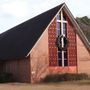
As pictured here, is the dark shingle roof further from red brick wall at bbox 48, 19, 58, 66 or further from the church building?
red brick wall at bbox 48, 19, 58, 66

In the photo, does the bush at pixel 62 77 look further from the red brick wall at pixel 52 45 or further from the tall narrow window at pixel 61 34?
the tall narrow window at pixel 61 34

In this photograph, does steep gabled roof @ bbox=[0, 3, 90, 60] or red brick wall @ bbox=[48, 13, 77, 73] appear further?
red brick wall @ bbox=[48, 13, 77, 73]

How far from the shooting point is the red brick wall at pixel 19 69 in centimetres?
3956

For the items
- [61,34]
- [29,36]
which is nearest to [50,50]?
[61,34]

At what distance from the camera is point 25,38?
4303 centimetres

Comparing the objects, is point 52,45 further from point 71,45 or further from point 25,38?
point 25,38

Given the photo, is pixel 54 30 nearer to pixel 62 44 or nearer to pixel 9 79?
pixel 62 44

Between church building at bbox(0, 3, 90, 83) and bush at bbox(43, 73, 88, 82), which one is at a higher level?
church building at bbox(0, 3, 90, 83)

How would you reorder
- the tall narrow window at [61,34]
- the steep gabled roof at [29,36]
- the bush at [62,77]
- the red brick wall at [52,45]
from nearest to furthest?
the bush at [62,77] → the steep gabled roof at [29,36] → the red brick wall at [52,45] → the tall narrow window at [61,34]

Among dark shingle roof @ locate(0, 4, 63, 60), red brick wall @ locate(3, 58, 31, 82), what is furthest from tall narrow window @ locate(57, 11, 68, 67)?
red brick wall @ locate(3, 58, 31, 82)

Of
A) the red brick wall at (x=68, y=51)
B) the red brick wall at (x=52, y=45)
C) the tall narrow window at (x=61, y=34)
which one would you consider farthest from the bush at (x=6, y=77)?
the tall narrow window at (x=61, y=34)

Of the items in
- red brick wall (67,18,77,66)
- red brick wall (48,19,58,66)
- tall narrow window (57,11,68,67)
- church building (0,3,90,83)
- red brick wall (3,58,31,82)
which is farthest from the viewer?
red brick wall (67,18,77,66)

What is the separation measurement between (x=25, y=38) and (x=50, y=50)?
430 centimetres

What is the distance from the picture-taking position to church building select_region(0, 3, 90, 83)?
39344mm
